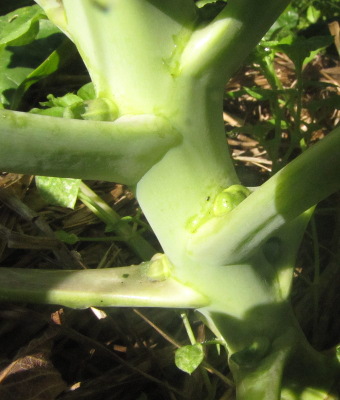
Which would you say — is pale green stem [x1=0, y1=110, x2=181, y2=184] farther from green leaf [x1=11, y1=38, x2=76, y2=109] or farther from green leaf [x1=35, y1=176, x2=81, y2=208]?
green leaf [x1=11, y1=38, x2=76, y2=109]

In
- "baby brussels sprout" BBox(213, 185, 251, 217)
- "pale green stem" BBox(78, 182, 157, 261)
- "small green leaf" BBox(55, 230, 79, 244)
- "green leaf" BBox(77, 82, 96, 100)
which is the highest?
"baby brussels sprout" BBox(213, 185, 251, 217)

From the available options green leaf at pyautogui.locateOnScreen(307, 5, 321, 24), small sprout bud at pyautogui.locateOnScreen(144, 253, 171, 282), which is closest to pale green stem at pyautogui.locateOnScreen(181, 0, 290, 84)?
small sprout bud at pyautogui.locateOnScreen(144, 253, 171, 282)

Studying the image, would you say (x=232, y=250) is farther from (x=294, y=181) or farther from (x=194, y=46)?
(x=194, y=46)

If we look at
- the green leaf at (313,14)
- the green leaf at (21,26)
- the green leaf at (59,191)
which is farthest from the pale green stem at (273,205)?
the green leaf at (313,14)

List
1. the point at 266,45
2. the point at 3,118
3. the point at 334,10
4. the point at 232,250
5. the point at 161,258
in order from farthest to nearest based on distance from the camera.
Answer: the point at 334,10
the point at 266,45
the point at 161,258
the point at 232,250
the point at 3,118

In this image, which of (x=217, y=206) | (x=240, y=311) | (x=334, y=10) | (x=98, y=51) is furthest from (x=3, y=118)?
(x=334, y=10)
